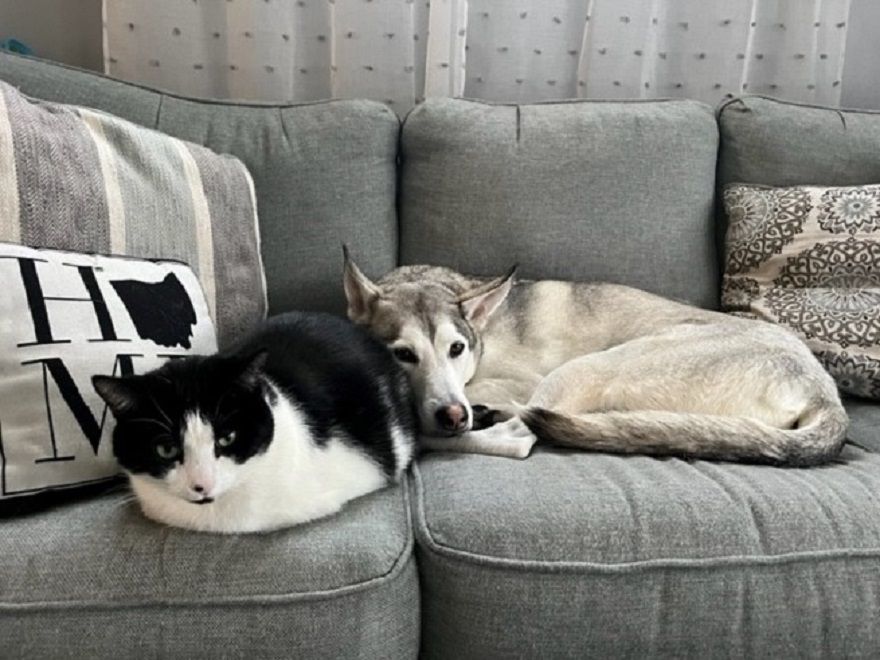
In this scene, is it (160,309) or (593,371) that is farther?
(593,371)

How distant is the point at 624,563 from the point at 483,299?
889 millimetres

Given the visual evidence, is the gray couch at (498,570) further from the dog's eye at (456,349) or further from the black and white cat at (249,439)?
the dog's eye at (456,349)

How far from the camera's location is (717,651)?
1344mm

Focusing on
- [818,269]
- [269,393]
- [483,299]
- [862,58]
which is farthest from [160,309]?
[862,58]

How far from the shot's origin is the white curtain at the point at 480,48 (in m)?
2.55

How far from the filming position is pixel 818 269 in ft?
7.29

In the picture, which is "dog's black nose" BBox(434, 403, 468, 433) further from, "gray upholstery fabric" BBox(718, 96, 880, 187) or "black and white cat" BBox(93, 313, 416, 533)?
"gray upholstery fabric" BBox(718, 96, 880, 187)

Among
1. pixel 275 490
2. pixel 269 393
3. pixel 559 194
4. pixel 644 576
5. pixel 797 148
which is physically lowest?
pixel 644 576

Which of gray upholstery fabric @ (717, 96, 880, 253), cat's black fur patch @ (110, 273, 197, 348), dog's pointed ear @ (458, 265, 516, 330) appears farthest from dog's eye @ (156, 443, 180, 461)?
gray upholstery fabric @ (717, 96, 880, 253)

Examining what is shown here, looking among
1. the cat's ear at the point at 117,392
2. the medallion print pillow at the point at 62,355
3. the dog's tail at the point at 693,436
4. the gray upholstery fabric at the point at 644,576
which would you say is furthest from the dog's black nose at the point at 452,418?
the cat's ear at the point at 117,392

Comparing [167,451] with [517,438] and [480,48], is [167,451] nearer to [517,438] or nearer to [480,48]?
[517,438]

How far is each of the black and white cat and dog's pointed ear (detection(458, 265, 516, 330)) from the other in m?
0.53

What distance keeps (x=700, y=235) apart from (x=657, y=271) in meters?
0.18

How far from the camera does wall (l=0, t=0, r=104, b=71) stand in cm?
264
